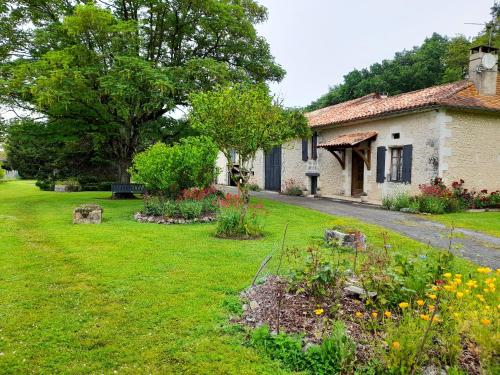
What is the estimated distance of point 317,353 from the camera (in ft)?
10.0

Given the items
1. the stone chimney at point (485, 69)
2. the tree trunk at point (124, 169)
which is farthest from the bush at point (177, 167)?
the stone chimney at point (485, 69)

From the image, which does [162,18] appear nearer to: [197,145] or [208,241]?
[197,145]

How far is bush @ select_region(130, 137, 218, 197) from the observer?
10977 millimetres

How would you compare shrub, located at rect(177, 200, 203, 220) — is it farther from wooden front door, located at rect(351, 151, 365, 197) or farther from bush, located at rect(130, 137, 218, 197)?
wooden front door, located at rect(351, 151, 365, 197)

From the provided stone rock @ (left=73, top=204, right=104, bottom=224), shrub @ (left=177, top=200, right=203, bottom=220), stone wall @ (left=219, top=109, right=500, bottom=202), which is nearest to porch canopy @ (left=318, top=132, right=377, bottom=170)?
stone wall @ (left=219, top=109, right=500, bottom=202)

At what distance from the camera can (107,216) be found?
36.8ft

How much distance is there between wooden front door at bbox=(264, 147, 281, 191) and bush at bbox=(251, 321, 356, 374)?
21.3 metres

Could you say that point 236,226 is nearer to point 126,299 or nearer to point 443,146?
point 126,299

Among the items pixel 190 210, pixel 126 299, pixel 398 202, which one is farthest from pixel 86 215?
pixel 398 202

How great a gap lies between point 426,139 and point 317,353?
1324cm

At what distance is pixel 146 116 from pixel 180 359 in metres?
14.7

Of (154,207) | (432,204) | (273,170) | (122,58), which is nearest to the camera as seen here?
(154,207)

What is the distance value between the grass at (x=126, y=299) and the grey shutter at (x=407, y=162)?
7.47 m

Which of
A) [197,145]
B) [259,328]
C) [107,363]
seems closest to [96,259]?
[107,363]
